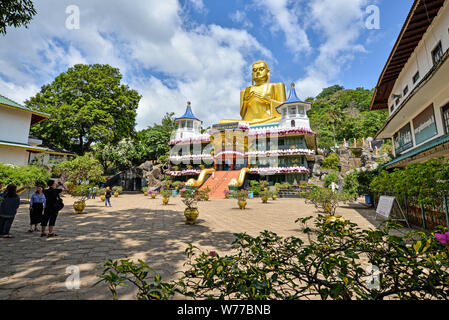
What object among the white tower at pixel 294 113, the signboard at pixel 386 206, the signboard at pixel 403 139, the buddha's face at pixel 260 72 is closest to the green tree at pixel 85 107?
the buddha's face at pixel 260 72

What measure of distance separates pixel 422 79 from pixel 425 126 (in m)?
3.60

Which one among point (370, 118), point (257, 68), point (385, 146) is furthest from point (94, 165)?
point (370, 118)

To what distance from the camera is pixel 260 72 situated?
115ft

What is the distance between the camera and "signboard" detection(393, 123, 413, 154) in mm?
12173

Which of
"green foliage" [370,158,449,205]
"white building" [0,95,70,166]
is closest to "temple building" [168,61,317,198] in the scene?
"white building" [0,95,70,166]

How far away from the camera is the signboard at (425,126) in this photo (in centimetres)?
938

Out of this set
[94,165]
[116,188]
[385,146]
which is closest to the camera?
[94,165]

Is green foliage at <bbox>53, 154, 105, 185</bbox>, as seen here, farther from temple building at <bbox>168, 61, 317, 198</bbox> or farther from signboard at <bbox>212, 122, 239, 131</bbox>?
signboard at <bbox>212, 122, 239, 131</bbox>

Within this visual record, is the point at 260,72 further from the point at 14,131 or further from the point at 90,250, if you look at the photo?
the point at 90,250

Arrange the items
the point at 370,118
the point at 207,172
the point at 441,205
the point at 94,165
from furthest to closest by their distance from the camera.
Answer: the point at 370,118 → the point at 207,172 → the point at 94,165 → the point at 441,205
